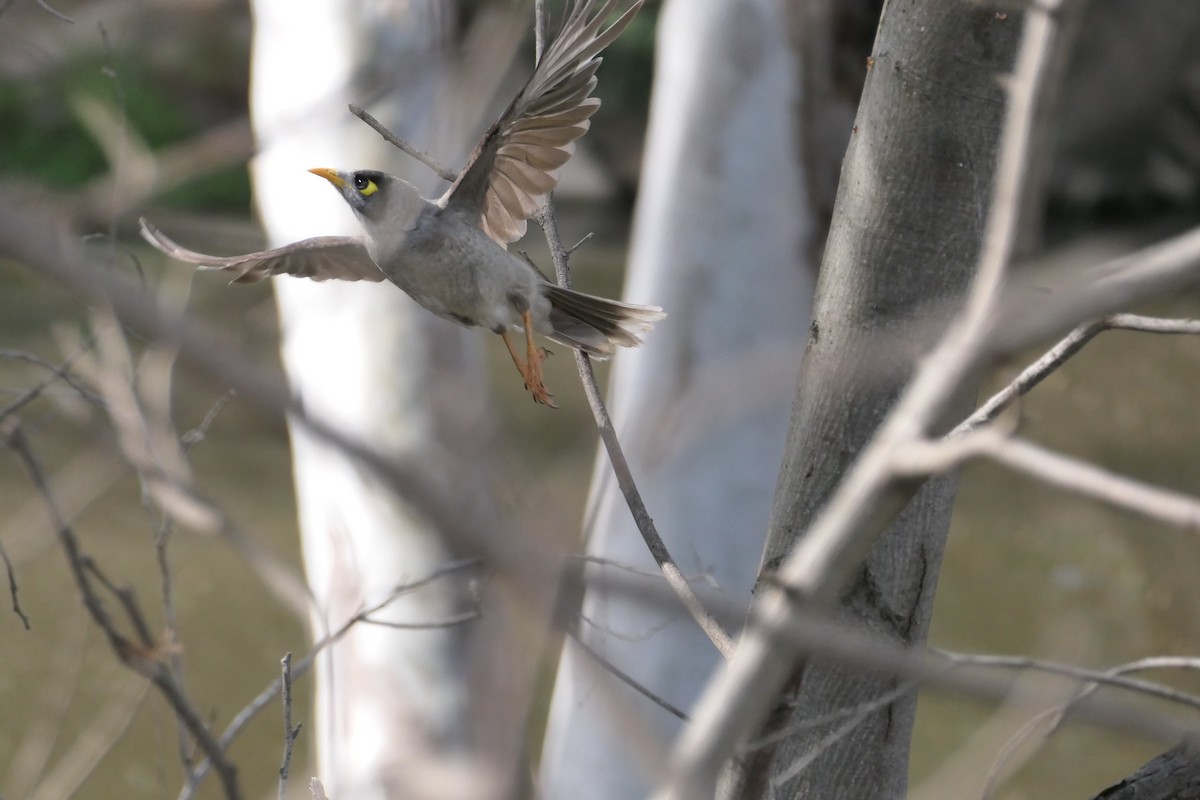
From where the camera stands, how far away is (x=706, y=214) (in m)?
1.76

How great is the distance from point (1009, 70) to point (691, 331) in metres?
1.04

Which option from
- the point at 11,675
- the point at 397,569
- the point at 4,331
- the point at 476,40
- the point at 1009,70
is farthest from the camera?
the point at 4,331

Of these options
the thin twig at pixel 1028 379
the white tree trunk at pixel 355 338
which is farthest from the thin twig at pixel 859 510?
the white tree trunk at pixel 355 338

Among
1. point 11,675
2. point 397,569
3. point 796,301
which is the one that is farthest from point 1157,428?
point 11,675

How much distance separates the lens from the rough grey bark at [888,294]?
73 centimetres

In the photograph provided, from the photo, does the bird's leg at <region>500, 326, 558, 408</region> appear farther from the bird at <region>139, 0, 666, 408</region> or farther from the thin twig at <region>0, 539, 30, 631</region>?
the thin twig at <region>0, 539, 30, 631</region>

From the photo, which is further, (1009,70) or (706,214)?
(706,214)

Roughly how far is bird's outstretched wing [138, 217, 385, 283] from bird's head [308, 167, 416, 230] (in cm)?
4

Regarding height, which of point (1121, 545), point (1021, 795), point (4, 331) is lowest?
point (1021, 795)

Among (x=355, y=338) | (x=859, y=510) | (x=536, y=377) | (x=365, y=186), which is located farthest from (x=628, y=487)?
(x=355, y=338)

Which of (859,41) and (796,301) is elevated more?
(859,41)

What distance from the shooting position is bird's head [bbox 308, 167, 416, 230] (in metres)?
0.84

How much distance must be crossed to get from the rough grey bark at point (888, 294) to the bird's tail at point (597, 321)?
0.69 ft

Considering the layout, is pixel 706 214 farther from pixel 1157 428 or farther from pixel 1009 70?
pixel 1157 428
